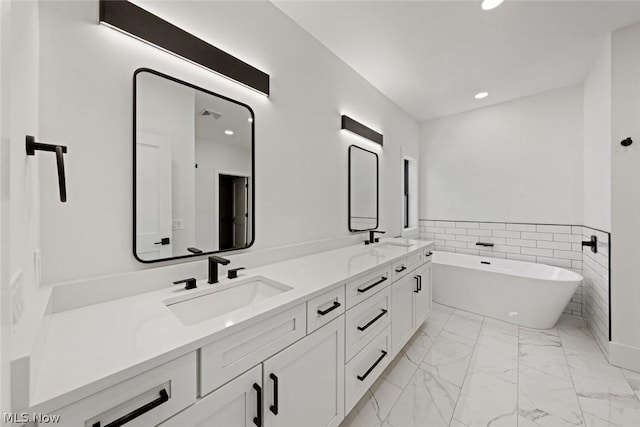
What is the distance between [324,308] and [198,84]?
4.39 feet

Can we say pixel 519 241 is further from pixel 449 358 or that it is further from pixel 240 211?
pixel 240 211

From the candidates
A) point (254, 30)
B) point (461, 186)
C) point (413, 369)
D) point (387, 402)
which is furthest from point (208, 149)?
point (461, 186)

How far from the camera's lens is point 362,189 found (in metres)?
2.71

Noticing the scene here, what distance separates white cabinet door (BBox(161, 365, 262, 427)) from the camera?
0.73 meters

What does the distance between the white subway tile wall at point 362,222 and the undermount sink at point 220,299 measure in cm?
138

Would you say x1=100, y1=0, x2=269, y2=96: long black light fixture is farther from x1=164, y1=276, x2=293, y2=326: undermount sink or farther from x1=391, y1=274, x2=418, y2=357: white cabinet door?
x1=391, y1=274, x2=418, y2=357: white cabinet door

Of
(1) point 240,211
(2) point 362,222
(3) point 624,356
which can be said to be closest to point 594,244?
(3) point 624,356

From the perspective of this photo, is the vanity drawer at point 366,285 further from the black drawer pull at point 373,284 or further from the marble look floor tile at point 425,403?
the marble look floor tile at point 425,403

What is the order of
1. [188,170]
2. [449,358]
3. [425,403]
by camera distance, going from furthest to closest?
1. [449,358]
2. [425,403]
3. [188,170]

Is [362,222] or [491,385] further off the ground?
[362,222]

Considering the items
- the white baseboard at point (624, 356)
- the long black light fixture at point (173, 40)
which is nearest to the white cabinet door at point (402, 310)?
the white baseboard at point (624, 356)

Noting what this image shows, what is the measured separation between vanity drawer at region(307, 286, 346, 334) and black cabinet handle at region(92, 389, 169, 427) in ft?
1.87

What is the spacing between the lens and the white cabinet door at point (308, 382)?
0.96 metres

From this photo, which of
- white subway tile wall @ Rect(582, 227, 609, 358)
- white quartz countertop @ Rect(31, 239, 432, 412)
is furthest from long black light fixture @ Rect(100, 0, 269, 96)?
white subway tile wall @ Rect(582, 227, 609, 358)
